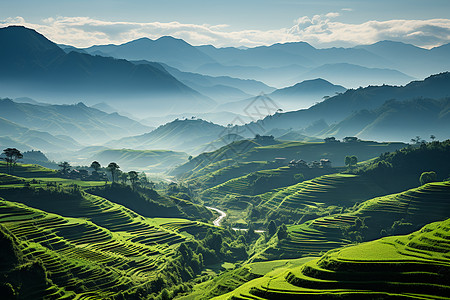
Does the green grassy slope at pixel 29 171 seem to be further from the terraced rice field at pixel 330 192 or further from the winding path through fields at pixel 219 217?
the terraced rice field at pixel 330 192

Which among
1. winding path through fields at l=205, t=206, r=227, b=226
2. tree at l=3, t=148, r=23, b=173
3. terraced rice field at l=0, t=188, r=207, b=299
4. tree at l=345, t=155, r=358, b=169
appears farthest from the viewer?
tree at l=345, t=155, r=358, b=169

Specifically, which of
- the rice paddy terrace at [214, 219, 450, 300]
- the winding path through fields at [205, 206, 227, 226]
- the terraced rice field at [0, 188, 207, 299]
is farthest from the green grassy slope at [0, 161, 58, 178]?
the rice paddy terrace at [214, 219, 450, 300]

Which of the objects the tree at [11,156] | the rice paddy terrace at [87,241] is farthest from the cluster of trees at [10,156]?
the rice paddy terrace at [87,241]

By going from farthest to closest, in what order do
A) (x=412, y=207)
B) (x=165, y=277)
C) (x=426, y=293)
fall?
1. (x=412, y=207)
2. (x=165, y=277)
3. (x=426, y=293)

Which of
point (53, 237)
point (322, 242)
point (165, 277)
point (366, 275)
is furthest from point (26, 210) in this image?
point (366, 275)

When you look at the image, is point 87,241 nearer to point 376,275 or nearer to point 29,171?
point 376,275

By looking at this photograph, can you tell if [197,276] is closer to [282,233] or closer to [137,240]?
[137,240]

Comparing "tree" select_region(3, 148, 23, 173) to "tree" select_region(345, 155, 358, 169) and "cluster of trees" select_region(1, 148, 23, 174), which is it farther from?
"tree" select_region(345, 155, 358, 169)
